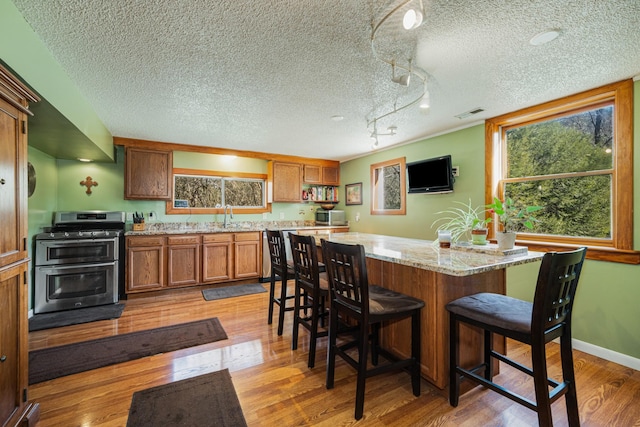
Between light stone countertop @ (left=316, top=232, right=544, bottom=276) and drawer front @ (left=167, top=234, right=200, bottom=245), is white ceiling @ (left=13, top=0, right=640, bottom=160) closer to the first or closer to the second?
light stone countertop @ (left=316, top=232, right=544, bottom=276)

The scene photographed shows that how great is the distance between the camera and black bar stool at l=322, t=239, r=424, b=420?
168cm

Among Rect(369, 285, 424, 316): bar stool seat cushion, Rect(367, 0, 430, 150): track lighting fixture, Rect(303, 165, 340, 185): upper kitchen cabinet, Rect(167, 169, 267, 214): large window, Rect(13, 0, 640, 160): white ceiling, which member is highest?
Rect(13, 0, 640, 160): white ceiling

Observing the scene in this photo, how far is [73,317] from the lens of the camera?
3.28 m

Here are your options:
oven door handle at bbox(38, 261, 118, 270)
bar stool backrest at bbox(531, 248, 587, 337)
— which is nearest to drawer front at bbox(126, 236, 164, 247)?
oven door handle at bbox(38, 261, 118, 270)

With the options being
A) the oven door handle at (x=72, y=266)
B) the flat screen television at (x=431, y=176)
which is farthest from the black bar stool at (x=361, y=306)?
the oven door handle at (x=72, y=266)

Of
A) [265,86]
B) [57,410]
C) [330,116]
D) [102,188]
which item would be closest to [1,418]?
[57,410]

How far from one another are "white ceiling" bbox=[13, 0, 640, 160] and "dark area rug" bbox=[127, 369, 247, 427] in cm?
229

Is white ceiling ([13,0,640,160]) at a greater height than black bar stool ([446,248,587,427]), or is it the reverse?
white ceiling ([13,0,640,160])

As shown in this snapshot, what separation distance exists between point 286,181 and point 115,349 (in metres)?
3.61

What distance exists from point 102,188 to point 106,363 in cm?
295

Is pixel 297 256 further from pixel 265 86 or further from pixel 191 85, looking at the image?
pixel 191 85

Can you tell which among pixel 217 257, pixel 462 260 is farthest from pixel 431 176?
pixel 217 257

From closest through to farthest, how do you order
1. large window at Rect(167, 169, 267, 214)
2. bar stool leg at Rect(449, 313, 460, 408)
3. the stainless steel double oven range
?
bar stool leg at Rect(449, 313, 460, 408) → the stainless steel double oven range → large window at Rect(167, 169, 267, 214)

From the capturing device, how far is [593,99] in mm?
2580
